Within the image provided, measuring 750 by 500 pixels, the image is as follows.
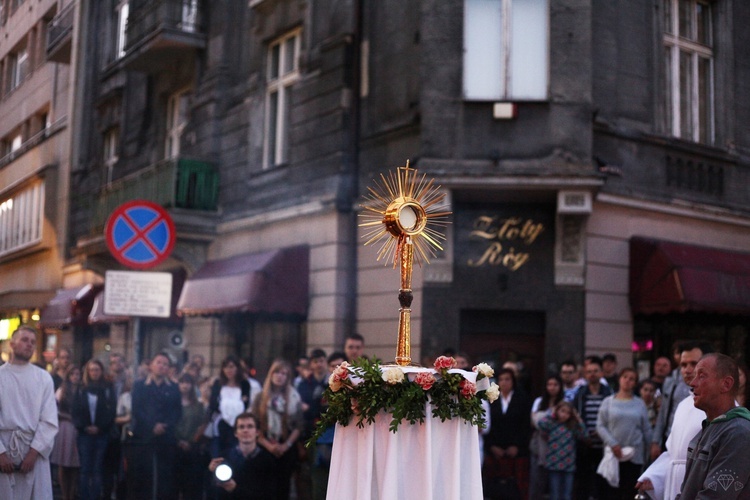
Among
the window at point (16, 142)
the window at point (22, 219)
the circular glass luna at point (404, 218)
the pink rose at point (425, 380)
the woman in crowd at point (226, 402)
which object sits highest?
the window at point (16, 142)

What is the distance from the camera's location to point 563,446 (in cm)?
1249

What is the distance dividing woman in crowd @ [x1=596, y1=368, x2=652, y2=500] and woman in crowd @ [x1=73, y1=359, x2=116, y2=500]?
6.38 meters

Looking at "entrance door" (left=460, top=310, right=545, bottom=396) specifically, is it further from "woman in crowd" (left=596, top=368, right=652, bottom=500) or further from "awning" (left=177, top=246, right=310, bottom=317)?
"woman in crowd" (left=596, top=368, right=652, bottom=500)

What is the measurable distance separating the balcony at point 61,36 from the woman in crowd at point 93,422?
20383 millimetres

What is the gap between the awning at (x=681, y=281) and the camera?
16.4 metres

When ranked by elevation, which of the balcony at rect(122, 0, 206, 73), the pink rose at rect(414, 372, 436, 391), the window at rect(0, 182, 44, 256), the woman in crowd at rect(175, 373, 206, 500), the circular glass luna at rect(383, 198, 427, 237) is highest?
the balcony at rect(122, 0, 206, 73)

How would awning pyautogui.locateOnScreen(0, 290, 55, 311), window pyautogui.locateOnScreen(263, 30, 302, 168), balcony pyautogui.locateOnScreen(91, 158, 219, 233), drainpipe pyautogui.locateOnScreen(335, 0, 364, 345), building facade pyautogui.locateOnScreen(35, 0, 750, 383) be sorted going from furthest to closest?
1. awning pyautogui.locateOnScreen(0, 290, 55, 311)
2. balcony pyautogui.locateOnScreen(91, 158, 219, 233)
3. window pyautogui.locateOnScreen(263, 30, 302, 168)
4. drainpipe pyautogui.locateOnScreen(335, 0, 364, 345)
5. building facade pyautogui.locateOnScreen(35, 0, 750, 383)

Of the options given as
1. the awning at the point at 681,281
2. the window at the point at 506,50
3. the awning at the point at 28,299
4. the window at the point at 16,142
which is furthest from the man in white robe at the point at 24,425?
the window at the point at 16,142

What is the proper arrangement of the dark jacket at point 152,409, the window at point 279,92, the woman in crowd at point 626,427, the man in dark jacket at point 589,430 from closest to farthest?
the woman in crowd at point 626,427, the man in dark jacket at point 589,430, the dark jacket at point 152,409, the window at point 279,92

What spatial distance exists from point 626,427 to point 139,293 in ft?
17.9

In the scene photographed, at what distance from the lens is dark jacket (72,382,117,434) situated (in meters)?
14.4

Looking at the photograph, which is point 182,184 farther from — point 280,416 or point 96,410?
point 280,416

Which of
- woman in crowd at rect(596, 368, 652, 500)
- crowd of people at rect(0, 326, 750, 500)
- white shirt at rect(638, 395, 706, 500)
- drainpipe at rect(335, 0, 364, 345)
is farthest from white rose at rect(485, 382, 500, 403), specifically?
drainpipe at rect(335, 0, 364, 345)

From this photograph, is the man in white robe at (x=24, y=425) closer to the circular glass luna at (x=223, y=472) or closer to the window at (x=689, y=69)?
the circular glass luna at (x=223, y=472)
